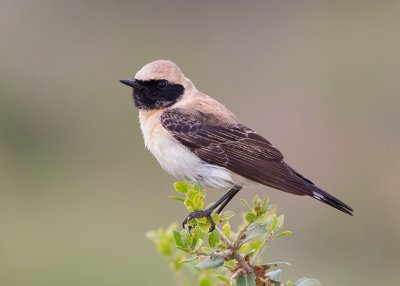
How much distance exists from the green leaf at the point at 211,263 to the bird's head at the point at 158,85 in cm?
203

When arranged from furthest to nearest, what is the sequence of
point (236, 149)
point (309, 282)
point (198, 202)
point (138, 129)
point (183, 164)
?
1. point (138, 129)
2. point (236, 149)
3. point (183, 164)
4. point (198, 202)
5. point (309, 282)

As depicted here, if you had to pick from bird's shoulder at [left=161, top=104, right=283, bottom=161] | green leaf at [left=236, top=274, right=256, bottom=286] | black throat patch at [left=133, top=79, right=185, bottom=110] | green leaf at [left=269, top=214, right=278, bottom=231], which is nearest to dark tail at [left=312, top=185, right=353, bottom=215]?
bird's shoulder at [left=161, top=104, right=283, bottom=161]

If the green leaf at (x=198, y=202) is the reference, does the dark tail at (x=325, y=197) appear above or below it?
below

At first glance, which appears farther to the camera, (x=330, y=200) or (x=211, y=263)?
(x=330, y=200)

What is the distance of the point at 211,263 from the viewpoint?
3238 millimetres

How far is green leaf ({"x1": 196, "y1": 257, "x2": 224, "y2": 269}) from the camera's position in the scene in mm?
3207

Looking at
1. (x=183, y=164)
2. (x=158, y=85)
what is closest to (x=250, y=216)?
(x=183, y=164)

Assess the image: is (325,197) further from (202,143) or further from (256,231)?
(202,143)

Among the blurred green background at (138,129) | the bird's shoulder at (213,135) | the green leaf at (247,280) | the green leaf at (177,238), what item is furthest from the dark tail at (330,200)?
the blurred green background at (138,129)

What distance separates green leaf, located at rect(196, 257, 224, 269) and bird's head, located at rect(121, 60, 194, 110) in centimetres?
203

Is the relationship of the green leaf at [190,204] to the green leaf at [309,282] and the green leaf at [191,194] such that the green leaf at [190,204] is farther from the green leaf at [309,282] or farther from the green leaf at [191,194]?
the green leaf at [309,282]

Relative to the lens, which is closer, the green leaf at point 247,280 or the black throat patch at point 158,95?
the green leaf at point 247,280

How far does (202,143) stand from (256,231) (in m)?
1.50

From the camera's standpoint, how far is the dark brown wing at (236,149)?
14.2 feet
